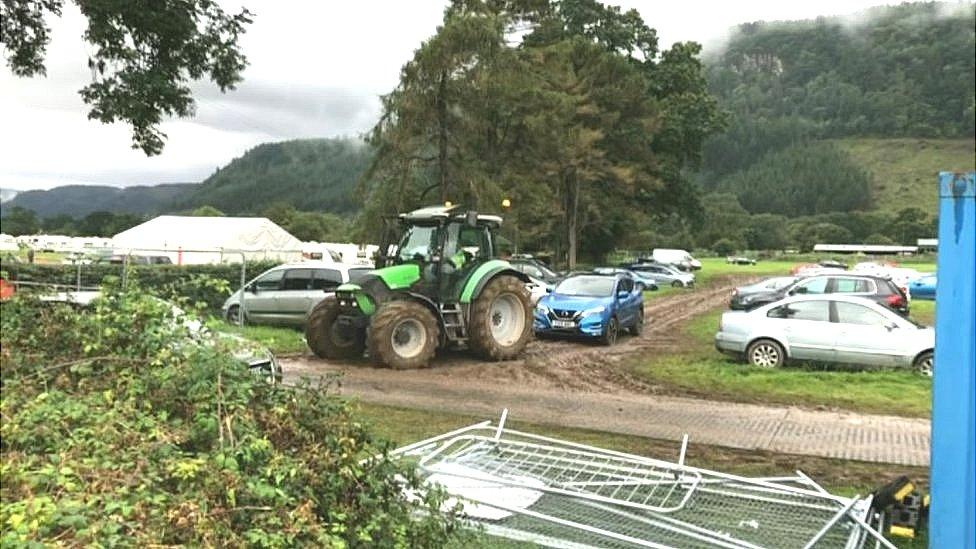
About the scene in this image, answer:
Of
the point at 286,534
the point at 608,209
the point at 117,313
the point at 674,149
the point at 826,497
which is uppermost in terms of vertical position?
the point at 674,149

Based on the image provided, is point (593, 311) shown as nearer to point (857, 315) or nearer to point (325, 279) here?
point (857, 315)

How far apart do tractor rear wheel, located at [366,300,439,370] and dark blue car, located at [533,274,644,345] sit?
4.94 m

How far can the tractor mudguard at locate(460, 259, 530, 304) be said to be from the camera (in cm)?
1395

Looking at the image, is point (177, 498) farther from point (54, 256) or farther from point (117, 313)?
point (54, 256)

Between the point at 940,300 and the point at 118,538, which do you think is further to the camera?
the point at 940,300

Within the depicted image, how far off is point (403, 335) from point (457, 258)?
178cm

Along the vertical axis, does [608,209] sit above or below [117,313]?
above

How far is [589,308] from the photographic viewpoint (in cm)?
1764

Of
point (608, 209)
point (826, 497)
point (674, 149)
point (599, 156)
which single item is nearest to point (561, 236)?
point (608, 209)

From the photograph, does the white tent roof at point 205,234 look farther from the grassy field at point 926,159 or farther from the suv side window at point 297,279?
the grassy field at point 926,159

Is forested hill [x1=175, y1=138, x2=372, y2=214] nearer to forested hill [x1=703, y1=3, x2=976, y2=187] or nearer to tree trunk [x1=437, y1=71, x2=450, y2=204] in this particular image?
forested hill [x1=703, y1=3, x2=976, y2=187]

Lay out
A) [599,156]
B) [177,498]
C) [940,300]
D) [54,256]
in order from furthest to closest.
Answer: [599,156], [54,256], [940,300], [177,498]

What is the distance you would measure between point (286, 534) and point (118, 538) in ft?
1.62

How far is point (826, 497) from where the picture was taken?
194 inches
